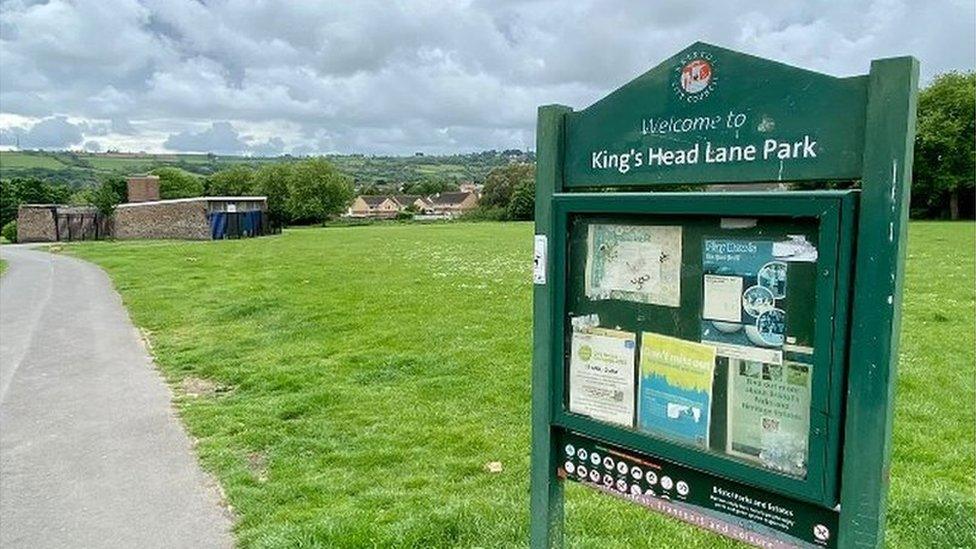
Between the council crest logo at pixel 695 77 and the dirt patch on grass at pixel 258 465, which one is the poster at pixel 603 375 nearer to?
the council crest logo at pixel 695 77

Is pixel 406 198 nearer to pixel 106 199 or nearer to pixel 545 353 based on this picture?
pixel 106 199

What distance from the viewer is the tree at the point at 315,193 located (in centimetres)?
9238

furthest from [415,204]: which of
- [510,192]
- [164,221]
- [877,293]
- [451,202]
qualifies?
[877,293]

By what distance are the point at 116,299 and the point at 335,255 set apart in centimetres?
1331

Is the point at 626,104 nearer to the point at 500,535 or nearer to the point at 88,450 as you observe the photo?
the point at 500,535

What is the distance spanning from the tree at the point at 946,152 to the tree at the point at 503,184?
47531 millimetres

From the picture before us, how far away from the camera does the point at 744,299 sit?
258 cm

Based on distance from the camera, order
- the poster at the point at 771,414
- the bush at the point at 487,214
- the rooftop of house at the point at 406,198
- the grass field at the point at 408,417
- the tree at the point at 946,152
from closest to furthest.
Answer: the poster at the point at 771,414, the grass field at the point at 408,417, the tree at the point at 946,152, the bush at the point at 487,214, the rooftop of house at the point at 406,198

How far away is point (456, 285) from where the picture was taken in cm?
1812

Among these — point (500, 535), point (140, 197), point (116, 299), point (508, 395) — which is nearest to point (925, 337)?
point (508, 395)

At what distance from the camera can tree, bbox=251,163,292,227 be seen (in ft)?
306

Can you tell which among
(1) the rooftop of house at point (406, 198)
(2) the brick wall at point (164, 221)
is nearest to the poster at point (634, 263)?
(2) the brick wall at point (164, 221)

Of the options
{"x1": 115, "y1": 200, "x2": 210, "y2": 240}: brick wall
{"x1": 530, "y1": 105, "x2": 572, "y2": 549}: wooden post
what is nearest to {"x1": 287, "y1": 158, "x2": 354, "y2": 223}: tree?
{"x1": 115, "y1": 200, "x2": 210, "y2": 240}: brick wall

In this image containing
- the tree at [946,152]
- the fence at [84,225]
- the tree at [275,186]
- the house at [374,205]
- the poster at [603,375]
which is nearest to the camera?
the poster at [603,375]
